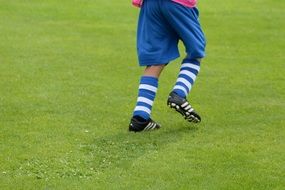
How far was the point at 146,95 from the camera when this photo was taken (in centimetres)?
616

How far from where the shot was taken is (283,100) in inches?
289

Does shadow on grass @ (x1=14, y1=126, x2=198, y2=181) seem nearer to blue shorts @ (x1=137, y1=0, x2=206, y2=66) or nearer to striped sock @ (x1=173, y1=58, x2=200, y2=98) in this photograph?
striped sock @ (x1=173, y1=58, x2=200, y2=98)

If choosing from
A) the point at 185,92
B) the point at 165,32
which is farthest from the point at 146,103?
the point at 165,32

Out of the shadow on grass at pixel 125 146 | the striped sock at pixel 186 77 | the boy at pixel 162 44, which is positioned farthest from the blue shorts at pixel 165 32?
the shadow on grass at pixel 125 146

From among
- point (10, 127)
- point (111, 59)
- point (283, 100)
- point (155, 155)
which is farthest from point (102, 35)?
point (155, 155)

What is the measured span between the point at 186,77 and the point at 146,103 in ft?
1.47

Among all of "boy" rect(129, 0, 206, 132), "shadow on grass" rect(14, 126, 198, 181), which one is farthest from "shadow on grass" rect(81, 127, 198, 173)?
"boy" rect(129, 0, 206, 132)

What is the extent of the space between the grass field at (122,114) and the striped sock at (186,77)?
1.09ft

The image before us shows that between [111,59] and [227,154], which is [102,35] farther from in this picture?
[227,154]

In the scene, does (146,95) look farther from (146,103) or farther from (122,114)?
(122,114)

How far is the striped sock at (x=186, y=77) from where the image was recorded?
6219mm

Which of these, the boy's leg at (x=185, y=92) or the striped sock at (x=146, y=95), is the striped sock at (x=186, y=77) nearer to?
the boy's leg at (x=185, y=92)

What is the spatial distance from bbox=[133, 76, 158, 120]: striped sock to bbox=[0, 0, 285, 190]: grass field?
213 millimetres

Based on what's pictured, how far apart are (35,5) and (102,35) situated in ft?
10.9
